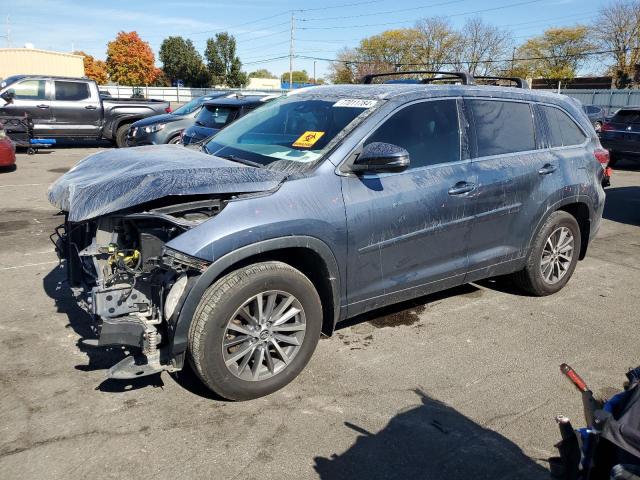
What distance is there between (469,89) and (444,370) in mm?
2225

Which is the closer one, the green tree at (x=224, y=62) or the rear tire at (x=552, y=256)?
the rear tire at (x=552, y=256)

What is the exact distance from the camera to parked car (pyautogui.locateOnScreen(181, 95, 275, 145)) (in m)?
10.6

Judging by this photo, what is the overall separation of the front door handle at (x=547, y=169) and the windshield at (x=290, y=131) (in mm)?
1754

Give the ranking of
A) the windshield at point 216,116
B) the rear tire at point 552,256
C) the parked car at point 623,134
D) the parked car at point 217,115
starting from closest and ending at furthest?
the rear tire at point 552,256, the parked car at point 217,115, the windshield at point 216,116, the parked car at point 623,134

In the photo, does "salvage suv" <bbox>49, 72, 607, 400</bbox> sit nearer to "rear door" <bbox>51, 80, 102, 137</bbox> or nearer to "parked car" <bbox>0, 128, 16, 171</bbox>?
"parked car" <bbox>0, 128, 16, 171</bbox>

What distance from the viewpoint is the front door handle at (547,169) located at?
472 centimetres

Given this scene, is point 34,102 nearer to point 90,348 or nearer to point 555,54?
point 90,348

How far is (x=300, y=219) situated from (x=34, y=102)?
1427 centimetres

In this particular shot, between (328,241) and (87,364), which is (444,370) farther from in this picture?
(87,364)

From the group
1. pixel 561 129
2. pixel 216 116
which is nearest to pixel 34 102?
pixel 216 116

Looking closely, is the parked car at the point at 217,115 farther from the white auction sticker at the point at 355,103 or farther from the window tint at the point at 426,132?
the window tint at the point at 426,132

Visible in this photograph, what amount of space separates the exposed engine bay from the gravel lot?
431 mm

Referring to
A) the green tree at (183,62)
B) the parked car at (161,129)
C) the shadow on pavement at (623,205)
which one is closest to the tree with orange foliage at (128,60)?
the green tree at (183,62)

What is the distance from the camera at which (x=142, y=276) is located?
3.16 metres
